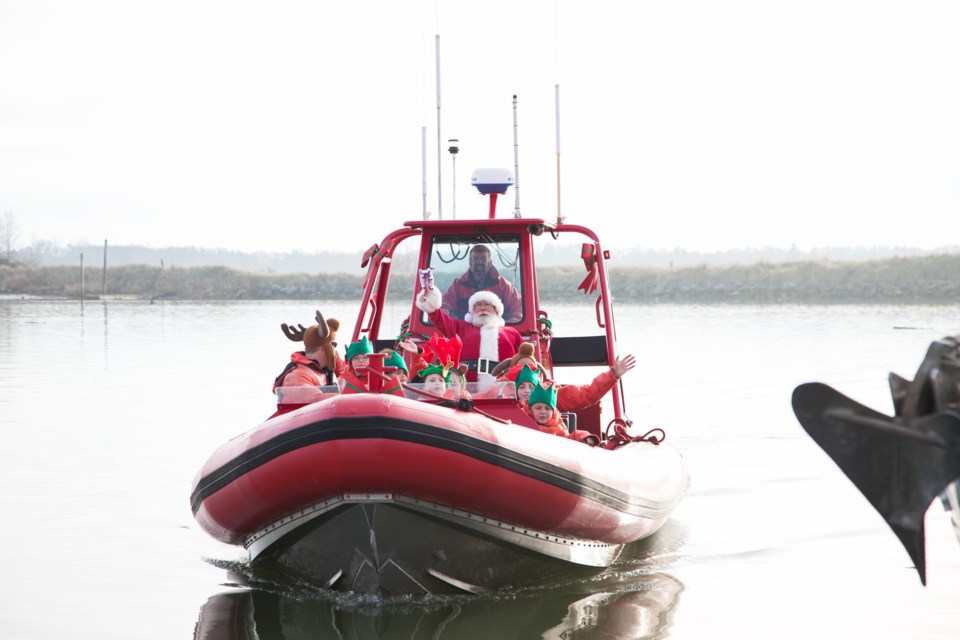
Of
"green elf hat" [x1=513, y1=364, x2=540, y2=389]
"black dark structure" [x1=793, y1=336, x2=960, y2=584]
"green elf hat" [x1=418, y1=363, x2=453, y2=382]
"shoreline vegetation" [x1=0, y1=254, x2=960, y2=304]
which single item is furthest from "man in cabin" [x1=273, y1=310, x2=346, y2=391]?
"shoreline vegetation" [x1=0, y1=254, x2=960, y2=304]

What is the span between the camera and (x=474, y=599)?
594cm

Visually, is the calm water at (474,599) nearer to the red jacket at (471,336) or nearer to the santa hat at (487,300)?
the red jacket at (471,336)

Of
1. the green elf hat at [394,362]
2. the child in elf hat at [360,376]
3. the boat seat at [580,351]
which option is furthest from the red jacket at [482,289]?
the green elf hat at [394,362]

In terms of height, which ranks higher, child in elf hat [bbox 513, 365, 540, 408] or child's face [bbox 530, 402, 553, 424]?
child in elf hat [bbox 513, 365, 540, 408]

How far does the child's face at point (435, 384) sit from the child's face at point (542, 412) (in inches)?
22.9

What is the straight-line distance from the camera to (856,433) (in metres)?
4.16

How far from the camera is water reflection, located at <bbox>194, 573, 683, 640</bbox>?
18.4 feet

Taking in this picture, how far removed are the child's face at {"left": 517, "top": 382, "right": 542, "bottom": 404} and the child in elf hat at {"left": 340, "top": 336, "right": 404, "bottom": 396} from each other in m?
0.91

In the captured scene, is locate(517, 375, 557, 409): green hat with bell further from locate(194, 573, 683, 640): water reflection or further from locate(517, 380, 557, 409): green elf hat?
locate(194, 573, 683, 640): water reflection

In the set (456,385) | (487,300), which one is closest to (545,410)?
(456,385)

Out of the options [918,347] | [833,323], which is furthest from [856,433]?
[833,323]

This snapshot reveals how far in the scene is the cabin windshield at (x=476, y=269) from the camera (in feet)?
27.3

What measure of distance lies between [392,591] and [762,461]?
234 inches

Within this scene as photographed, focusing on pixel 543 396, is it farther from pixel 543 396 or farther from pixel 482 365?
pixel 482 365
